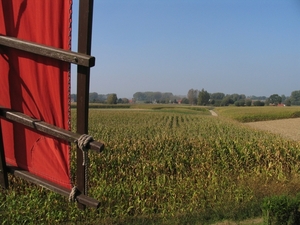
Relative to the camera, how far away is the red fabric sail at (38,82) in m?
1.87

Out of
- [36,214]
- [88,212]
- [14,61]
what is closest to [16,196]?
[36,214]

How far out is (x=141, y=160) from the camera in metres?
8.64

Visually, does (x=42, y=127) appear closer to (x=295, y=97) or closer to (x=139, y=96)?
(x=295, y=97)

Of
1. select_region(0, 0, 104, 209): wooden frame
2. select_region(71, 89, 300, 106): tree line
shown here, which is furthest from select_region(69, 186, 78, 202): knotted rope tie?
select_region(71, 89, 300, 106): tree line

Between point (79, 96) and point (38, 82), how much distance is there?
1.46 ft

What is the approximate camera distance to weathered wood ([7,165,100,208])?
1.88 metres

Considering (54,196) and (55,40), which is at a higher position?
(55,40)

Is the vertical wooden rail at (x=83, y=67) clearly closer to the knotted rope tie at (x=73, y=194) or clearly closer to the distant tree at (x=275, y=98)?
the knotted rope tie at (x=73, y=194)

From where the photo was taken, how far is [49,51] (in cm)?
176

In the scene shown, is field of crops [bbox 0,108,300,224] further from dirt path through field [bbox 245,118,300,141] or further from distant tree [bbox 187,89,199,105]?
distant tree [bbox 187,89,199,105]

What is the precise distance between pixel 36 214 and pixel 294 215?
4465 mm

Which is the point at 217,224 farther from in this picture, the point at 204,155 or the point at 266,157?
the point at 266,157

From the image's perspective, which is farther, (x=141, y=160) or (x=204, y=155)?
(x=204, y=155)

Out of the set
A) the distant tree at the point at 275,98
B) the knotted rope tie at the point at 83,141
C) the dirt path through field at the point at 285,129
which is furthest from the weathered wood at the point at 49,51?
the distant tree at the point at 275,98
